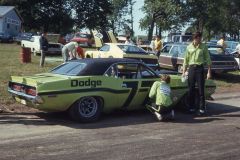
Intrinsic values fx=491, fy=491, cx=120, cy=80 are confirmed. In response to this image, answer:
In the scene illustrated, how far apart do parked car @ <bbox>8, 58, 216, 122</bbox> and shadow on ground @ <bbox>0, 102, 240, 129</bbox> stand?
0.24 metres

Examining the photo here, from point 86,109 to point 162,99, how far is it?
5.53 feet

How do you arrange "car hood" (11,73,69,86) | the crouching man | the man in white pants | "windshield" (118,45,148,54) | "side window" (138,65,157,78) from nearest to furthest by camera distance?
1. "car hood" (11,73,69,86)
2. the crouching man
3. "side window" (138,65,157,78)
4. the man in white pants
5. "windshield" (118,45,148,54)

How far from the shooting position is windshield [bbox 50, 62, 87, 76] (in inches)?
410

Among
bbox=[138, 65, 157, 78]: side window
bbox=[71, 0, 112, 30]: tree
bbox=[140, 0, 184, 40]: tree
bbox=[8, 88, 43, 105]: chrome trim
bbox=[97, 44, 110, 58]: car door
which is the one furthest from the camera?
bbox=[71, 0, 112, 30]: tree

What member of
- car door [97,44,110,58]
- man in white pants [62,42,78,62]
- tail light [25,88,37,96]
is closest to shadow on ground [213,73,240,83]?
car door [97,44,110,58]

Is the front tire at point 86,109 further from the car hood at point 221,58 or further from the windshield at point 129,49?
the windshield at point 129,49

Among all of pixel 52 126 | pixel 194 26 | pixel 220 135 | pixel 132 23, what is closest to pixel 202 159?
pixel 220 135

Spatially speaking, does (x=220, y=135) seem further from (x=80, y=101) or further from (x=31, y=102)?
(x=31, y=102)

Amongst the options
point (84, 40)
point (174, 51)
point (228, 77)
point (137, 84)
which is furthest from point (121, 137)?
point (84, 40)

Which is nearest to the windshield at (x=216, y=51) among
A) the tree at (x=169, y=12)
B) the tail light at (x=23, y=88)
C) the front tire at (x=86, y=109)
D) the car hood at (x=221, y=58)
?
the car hood at (x=221, y=58)

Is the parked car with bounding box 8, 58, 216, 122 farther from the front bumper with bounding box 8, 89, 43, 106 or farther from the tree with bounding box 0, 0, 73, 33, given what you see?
the tree with bounding box 0, 0, 73, 33

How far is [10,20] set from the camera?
7044 cm

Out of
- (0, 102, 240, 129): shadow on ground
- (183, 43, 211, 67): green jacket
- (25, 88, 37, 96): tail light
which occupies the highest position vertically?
(183, 43, 211, 67): green jacket

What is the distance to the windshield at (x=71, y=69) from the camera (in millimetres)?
10407
